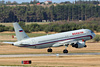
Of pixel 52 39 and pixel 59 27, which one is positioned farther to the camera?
pixel 59 27

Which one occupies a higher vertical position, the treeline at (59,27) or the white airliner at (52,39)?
the white airliner at (52,39)

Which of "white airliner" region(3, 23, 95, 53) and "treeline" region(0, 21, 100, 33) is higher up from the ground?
"white airliner" region(3, 23, 95, 53)

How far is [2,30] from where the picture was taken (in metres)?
143

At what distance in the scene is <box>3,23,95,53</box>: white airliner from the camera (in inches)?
2889

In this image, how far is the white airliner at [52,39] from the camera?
73375 millimetres

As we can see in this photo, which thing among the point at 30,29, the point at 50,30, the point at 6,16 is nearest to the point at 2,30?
the point at 30,29

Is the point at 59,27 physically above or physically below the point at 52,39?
below

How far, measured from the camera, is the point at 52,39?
7525cm

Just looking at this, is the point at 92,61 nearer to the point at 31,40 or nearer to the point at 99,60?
the point at 99,60

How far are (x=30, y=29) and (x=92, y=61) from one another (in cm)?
8756

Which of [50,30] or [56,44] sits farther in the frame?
[50,30]

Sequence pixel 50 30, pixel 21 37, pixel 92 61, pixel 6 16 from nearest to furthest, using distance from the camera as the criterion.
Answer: pixel 92 61 < pixel 21 37 < pixel 50 30 < pixel 6 16

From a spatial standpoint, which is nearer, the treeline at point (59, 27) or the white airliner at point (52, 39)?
the white airliner at point (52, 39)

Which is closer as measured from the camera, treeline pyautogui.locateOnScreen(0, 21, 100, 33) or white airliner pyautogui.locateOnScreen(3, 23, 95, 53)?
white airliner pyautogui.locateOnScreen(3, 23, 95, 53)
